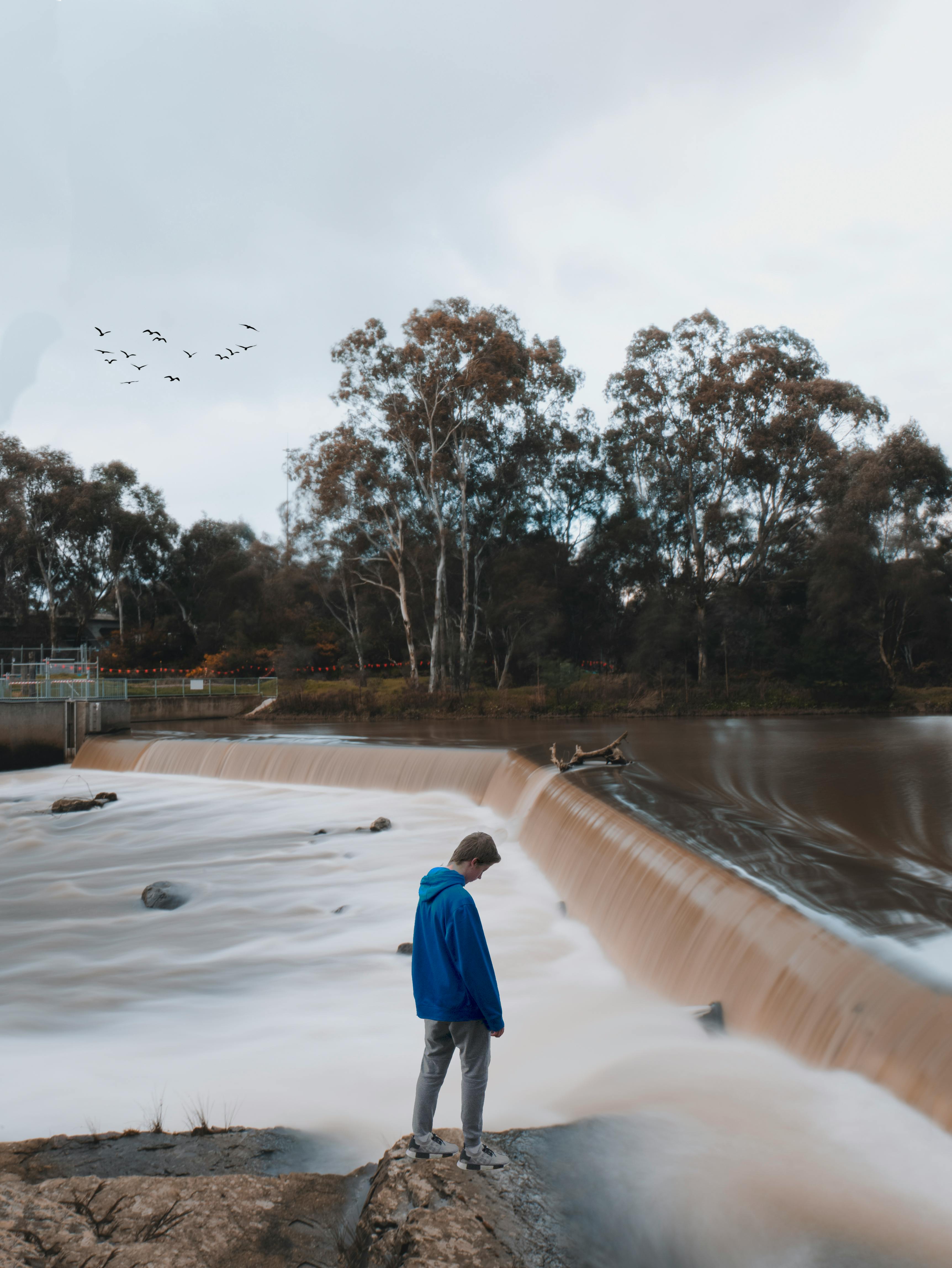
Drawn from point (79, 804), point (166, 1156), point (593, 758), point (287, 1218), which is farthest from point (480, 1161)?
point (79, 804)

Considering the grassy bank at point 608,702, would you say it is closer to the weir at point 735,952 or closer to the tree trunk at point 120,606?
the weir at point 735,952

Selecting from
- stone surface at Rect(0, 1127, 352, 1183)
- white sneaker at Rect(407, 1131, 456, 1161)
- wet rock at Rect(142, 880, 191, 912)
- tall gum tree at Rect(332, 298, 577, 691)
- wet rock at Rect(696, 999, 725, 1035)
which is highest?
tall gum tree at Rect(332, 298, 577, 691)

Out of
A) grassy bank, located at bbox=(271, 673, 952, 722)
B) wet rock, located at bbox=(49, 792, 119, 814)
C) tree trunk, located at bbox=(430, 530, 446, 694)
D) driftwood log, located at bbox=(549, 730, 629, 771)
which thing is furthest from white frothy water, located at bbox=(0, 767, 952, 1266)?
tree trunk, located at bbox=(430, 530, 446, 694)


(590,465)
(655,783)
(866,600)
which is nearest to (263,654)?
(590,465)

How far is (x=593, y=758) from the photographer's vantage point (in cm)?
1377

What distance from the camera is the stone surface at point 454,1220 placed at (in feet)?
8.33

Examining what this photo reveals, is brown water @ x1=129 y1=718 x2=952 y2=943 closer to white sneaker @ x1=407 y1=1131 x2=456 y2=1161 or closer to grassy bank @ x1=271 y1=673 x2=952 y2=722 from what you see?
grassy bank @ x1=271 y1=673 x2=952 y2=722

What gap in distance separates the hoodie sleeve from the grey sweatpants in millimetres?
97

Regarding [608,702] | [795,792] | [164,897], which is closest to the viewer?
[164,897]

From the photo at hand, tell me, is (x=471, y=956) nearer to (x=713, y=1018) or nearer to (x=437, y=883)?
(x=437, y=883)

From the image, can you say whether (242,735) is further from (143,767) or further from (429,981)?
(429,981)

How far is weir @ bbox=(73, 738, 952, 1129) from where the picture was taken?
13.3 ft

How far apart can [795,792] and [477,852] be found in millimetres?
10219

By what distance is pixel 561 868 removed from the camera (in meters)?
8.83
